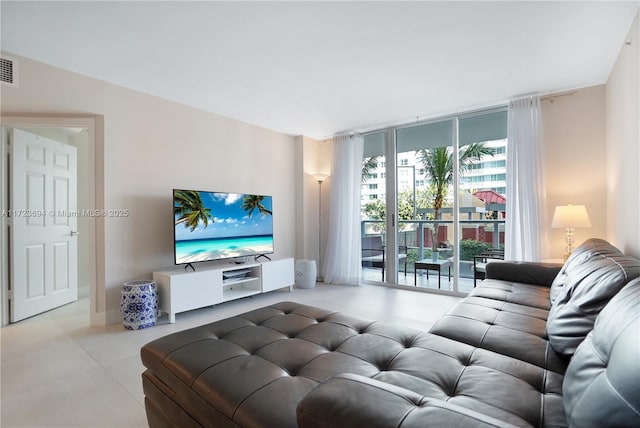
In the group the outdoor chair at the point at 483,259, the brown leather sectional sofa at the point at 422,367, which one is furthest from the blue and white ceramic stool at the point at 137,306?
the outdoor chair at the point at 483,259

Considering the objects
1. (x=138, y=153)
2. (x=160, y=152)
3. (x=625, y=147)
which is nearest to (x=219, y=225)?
(x=160, y=152)

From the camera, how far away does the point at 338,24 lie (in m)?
2.19

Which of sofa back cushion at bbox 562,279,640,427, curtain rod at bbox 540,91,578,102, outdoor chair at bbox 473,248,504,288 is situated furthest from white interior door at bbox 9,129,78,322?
curtain rod at bbox 540,91,578,102

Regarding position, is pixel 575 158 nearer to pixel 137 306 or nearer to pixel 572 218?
pixel 572 218

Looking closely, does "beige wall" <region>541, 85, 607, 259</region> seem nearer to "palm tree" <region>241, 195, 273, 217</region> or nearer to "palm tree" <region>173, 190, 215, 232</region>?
"palm tree" <region>241, 195, 273, 217</region>

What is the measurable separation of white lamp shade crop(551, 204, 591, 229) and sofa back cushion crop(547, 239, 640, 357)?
153cm

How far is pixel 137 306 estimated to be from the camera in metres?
2.91

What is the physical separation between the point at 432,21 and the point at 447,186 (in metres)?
2.42

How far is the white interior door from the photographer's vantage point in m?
3.17

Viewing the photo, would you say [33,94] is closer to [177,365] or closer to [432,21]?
[177,365]

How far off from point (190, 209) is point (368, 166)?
274 centimetres

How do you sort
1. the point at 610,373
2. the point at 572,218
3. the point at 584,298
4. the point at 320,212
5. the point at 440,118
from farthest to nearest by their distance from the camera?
the point at 320,212 < the point at 440,118 < the point at 572,218 < the point at 584,298 < the point at 610,373

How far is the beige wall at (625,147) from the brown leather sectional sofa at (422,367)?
682 mm

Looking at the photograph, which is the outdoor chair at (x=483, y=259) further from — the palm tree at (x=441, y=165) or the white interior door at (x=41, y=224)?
the white interior door at (x=41, y=224)
